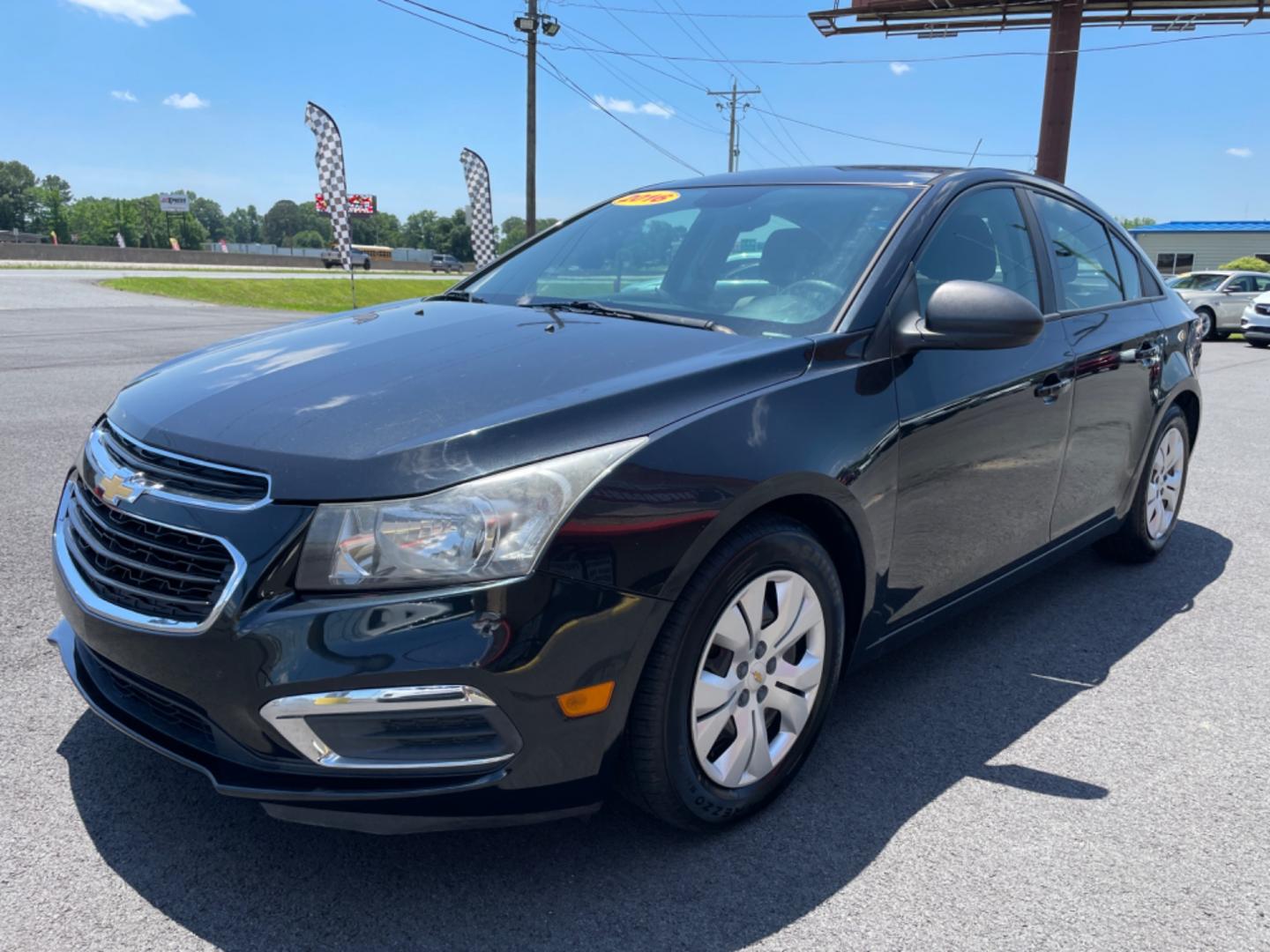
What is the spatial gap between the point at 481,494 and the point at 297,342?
47.4 inches

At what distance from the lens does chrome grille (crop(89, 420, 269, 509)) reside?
6.43 feet

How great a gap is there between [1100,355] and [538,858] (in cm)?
279

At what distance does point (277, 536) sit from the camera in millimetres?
1885

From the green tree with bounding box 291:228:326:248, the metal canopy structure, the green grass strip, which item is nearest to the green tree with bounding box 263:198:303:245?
the green tree with bounding box 291:228:326:248

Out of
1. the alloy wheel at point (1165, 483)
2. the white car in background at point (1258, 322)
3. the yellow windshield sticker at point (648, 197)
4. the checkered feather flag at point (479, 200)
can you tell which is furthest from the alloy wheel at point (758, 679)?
the checkered feather flag at point (479, 200)

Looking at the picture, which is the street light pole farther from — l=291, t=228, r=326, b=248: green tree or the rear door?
l=291, t=228, r=326, b=248: green tree

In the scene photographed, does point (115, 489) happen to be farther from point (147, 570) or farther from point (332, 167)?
point (332, 167)

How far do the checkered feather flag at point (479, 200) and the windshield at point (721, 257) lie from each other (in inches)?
1141

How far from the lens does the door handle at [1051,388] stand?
Result: 3296mm

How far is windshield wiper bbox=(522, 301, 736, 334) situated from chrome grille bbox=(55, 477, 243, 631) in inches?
55.2

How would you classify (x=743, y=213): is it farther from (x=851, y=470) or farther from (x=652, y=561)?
(x=652, y=561)

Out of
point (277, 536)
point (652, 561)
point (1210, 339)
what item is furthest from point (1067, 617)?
point (1210, 339)

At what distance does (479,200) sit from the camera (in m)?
32.4

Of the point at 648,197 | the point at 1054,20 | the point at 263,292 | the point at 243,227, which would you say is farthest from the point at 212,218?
the point at 648,197
